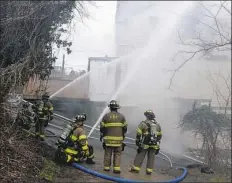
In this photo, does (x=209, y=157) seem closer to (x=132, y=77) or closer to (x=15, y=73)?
(x=15, y=73)

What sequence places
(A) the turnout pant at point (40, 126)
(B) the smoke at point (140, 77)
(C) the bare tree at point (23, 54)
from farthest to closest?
(B) the smoke at point (140, 77) < (A) the turnout pant at point (40, 126) < (C) the bare tree at point (23, 54)

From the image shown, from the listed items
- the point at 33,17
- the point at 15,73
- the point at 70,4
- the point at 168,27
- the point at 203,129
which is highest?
the point at 168,27

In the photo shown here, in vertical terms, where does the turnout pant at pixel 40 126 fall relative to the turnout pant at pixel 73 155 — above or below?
above

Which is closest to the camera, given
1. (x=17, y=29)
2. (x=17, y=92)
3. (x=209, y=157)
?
(x=17, y=92)

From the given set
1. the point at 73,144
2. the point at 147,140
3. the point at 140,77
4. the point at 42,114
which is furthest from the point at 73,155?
the point at 140,77

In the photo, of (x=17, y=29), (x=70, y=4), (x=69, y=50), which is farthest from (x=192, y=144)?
(x=17, y=29)

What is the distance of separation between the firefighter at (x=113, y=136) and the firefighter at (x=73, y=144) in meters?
0.47

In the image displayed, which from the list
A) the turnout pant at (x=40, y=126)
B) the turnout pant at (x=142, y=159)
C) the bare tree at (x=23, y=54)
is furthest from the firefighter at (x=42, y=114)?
the turnout pant at (x=142, y=159)

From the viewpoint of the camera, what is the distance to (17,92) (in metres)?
6.01

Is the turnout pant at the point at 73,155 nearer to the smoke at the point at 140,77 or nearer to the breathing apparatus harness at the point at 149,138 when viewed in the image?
the breathing apparatus harness at the point at 149,138

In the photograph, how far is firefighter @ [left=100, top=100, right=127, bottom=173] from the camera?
6.60 m

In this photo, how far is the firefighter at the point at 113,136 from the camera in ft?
21.6

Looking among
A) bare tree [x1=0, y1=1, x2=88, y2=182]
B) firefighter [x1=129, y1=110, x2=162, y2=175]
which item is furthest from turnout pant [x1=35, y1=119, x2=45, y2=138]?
firefighter [x1=129, y1=110, x2=162, y2=175]

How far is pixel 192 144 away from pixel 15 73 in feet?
32.0
